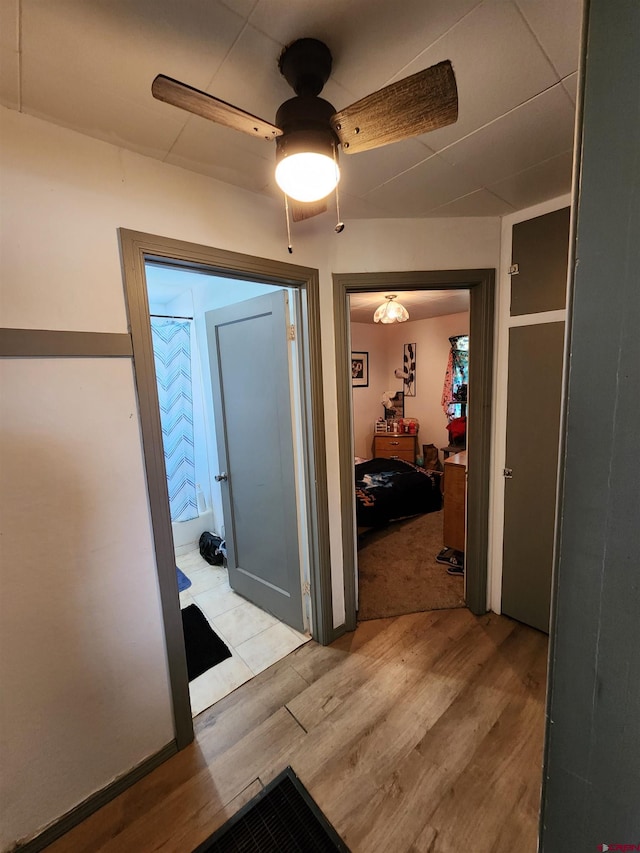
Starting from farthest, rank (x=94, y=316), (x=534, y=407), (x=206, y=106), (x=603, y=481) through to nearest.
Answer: (x=534, y=407), (x=94, y=316), (x=206, y=106), (x=603, y=481)

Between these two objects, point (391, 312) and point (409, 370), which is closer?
point (391, 312)

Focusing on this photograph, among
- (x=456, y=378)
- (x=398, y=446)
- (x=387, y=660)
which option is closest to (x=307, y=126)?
(x=387, y=660)

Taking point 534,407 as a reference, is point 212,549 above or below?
below

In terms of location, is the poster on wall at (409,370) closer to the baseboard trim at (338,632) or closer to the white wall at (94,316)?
the baseboard trim at (338,632)

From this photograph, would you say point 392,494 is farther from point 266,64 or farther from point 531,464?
point 266,64

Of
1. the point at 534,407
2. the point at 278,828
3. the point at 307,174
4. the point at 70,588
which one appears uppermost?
the point at 307,174

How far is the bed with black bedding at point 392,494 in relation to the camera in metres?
3.55

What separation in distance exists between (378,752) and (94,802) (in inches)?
44.4

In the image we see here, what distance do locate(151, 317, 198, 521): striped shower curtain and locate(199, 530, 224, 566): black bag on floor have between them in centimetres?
26

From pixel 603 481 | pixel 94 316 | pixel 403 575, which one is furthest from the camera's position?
pixel 403 575

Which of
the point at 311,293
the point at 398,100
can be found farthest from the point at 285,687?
the point at 398,100

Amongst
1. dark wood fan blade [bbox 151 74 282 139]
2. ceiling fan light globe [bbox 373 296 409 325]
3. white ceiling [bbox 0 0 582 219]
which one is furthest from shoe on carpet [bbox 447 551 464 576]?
dark wood fan blade [bbox 151 74 282 139]

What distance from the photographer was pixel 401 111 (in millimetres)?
844

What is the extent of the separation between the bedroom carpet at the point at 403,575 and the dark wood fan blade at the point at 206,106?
252 cm
